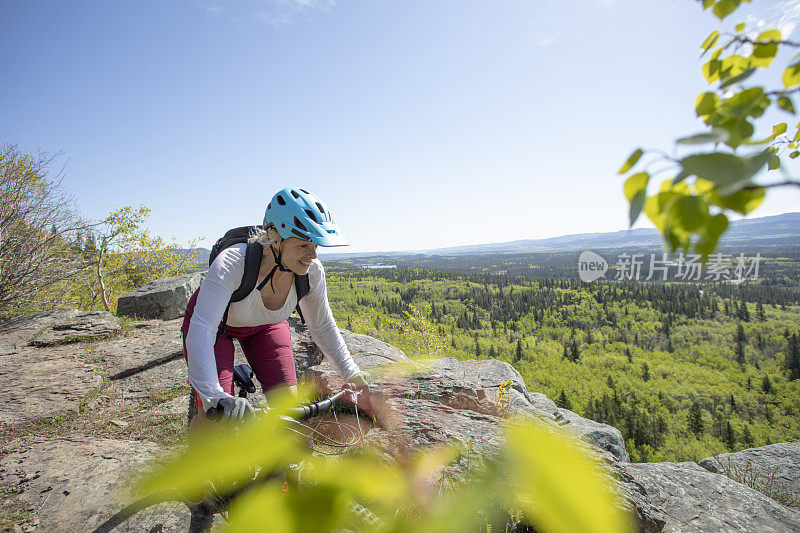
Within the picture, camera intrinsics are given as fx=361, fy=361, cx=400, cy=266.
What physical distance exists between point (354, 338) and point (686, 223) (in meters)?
12.4

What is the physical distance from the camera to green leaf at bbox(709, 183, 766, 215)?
695mm

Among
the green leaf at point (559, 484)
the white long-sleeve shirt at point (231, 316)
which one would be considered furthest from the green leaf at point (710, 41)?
the white long-sleeve shirt at point (231, 316)

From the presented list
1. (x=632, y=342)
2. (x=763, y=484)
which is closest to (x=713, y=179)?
(x=763, y=484)

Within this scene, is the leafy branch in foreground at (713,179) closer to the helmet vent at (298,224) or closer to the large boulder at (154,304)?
the helmet vent at (298,224)

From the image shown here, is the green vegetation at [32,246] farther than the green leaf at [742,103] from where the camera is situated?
Yes

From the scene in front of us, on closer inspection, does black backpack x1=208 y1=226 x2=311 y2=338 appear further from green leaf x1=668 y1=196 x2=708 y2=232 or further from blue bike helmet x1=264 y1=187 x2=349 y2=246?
green leaf x1=668 y1=196 x2=708 y2=232

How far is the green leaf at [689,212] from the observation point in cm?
67

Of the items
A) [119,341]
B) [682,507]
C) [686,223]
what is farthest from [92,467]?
[682,507]

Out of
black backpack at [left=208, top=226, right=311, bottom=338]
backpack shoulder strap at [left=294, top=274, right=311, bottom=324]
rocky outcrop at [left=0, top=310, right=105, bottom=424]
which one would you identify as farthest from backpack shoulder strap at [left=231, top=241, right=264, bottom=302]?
rocky outcrop at [left=0, top=310, right=105, bottom=424]

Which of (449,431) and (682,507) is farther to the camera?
(682,507)

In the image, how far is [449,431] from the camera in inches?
181

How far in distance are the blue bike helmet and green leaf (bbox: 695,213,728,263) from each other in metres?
2.47

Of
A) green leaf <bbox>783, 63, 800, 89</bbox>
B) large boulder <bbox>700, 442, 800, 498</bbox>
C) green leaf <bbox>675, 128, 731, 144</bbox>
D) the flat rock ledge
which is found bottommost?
large boulder <bbox>700, 442, 800, 498</bbox>

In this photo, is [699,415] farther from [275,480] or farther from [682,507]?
[275,480]
